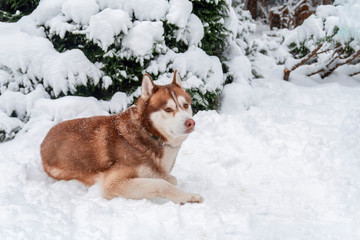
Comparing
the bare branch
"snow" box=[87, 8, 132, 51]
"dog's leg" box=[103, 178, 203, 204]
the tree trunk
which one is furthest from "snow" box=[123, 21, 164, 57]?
the tree trunk

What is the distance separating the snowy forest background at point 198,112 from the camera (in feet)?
8.61

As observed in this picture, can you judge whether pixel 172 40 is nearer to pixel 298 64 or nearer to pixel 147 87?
pixel 147 87

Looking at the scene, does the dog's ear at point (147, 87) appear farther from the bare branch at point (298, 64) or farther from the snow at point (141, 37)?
the bare branch at point (298, 64)

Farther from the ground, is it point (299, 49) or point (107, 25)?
point (107, 25)

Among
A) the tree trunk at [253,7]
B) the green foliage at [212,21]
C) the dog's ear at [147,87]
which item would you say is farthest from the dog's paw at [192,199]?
the tree trunk at [253,7]

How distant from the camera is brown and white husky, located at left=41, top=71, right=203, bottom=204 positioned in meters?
3.01

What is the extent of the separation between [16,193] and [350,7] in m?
6.40

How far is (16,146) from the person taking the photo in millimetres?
4203

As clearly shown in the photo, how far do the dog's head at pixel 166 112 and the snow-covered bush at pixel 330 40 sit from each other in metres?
4.51

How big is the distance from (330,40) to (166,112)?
4988 millimetres

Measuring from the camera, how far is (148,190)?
298 cm

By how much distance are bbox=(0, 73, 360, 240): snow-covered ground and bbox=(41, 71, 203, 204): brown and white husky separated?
0.14 meters

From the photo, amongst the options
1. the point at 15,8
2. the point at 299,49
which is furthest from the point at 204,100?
the point at 15,8

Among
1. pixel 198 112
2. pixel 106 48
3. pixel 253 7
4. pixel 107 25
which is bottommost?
pixel 253 7
